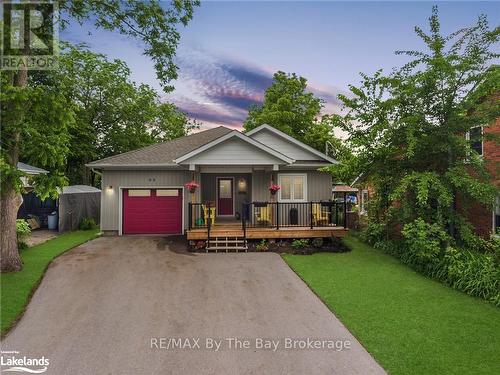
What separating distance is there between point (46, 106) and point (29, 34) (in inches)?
92.5

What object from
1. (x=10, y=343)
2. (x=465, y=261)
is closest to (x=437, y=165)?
(x=465, y=261)

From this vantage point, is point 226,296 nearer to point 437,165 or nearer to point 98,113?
point 437,165

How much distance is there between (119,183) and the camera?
44.5 feet

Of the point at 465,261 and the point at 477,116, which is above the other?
the point at 477,116

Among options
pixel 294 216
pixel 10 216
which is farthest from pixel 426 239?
pixel 10 216

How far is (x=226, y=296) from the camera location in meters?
6.63

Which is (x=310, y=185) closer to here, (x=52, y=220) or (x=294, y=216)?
(x=294, y=216)

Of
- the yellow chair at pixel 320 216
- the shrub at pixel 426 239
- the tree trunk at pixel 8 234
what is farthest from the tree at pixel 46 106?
the shrub at pixel 426 239

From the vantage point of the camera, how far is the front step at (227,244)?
1066cm

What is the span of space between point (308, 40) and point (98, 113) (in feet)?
61.5

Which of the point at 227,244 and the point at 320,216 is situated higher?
the point at 320,216

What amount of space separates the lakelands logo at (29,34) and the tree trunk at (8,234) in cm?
362

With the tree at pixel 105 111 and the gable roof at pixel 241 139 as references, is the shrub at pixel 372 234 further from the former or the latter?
the tree at pixel 105 111

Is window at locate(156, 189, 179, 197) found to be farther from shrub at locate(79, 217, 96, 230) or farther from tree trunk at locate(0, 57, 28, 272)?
tree trunk at locate(0, 57, 28, 272)
